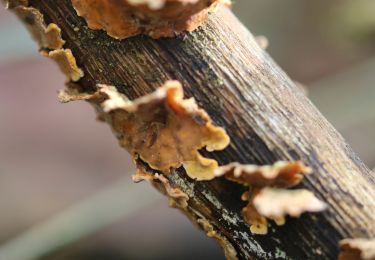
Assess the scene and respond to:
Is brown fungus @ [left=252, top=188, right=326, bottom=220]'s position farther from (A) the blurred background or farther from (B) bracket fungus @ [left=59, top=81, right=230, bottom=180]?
(A) the blurred background

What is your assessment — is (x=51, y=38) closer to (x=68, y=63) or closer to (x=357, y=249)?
(x=68, y=63)

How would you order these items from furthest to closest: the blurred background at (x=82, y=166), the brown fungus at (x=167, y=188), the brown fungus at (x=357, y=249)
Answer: the blurred background at (x=82, y=166)
the brown fungus at (x=167, y=188)
the brown fungus at (x=357, y=249)

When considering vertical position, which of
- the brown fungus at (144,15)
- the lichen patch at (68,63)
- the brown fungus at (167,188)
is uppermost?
the lichen patch at (68,63)

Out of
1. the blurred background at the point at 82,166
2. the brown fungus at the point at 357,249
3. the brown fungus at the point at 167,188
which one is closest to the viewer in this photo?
the brown fungus at the point at 357,249

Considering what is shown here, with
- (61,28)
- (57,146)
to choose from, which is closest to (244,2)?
(57,146)

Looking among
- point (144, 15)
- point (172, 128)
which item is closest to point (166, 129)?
point (172, 128)

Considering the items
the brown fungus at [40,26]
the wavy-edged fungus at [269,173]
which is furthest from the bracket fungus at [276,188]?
the brown fungus at [40,26]

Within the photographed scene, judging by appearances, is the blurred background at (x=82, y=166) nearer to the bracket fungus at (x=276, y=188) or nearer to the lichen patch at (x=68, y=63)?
the lichen patch at (x=68, y=63)
